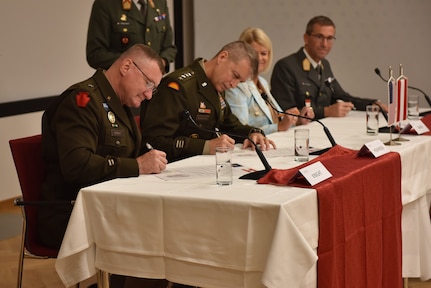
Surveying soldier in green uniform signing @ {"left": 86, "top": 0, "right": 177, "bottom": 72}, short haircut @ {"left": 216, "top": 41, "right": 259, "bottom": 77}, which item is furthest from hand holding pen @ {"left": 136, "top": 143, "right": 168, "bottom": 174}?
soldier in green uniform signing @ {"left": 86, "top": 0, "right": 177, "bottom": 72}

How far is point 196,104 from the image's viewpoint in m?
4.18

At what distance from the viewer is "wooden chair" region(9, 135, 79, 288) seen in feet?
11.4

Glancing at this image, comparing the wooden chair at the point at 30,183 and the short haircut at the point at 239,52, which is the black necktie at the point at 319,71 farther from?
the wooden chair at the point at 30,183

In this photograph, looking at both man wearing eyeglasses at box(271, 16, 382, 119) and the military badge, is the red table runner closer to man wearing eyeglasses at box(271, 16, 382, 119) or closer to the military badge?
the military badge

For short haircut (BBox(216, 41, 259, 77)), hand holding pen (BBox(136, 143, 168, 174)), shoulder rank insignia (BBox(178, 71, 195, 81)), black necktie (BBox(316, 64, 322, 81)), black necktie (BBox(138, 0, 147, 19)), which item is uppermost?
black necktie (BBox(138, 0, 147, 19))

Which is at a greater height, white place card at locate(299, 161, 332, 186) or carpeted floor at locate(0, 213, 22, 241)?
white place card at locate(299, 161, 332, 186)

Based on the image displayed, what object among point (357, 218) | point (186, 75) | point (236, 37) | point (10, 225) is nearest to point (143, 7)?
point (186, 75)

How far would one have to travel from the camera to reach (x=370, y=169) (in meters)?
3.34

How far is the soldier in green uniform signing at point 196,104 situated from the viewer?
3935mm

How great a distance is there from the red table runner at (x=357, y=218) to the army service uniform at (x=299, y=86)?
206cm

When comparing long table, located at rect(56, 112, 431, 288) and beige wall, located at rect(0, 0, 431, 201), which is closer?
long table, located at rect(56, 112, 431, 288)

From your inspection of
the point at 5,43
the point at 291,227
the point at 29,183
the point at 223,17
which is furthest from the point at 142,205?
the point at 223,17

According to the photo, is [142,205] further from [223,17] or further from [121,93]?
[223,17]

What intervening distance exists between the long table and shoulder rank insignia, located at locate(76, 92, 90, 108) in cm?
40
